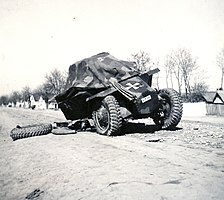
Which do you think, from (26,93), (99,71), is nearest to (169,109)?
(99,71)

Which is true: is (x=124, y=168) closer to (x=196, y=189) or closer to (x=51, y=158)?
(x=196, y=189)

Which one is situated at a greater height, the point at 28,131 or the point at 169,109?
the point at 169,109

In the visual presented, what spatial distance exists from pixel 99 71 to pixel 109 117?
2.26 meters

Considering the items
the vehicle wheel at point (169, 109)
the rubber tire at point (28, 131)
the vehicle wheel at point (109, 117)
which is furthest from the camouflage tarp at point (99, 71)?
the rubber tire at point (28, 131)

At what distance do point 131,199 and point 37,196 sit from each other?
4.21 ft

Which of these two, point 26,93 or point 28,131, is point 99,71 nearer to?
point 28,131

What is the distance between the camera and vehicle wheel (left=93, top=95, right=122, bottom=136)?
8602mm

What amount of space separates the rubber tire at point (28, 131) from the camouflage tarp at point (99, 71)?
1.96 metres

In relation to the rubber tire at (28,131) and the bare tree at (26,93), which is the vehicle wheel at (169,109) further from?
the bare tree at (26,93)

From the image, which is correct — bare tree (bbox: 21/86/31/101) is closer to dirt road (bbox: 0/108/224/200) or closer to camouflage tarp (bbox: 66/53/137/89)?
camouflage tarp (bbox: 66/53/137/89)

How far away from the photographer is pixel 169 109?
32.2 ft

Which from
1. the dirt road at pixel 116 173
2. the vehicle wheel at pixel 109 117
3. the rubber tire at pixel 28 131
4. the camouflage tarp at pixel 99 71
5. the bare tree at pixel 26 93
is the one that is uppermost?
the bare tree at pixel 26 93

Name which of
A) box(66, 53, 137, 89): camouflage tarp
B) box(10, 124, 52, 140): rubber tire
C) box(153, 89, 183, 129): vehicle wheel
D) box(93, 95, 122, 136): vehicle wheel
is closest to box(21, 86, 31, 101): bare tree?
box(66, 53, 137, 89): camouflage tarp

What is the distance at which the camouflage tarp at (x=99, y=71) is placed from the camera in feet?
32.6
